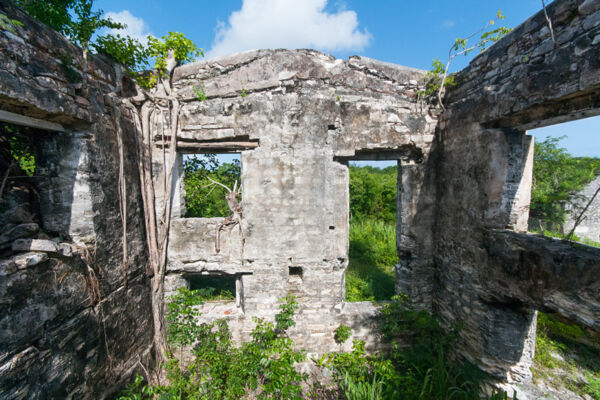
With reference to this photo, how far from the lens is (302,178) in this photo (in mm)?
3680

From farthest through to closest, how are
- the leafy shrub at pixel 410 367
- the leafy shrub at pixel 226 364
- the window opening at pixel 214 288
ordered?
the window opening at pixel 214 288 < the leafy shrub at pixel 410 367 < the leafy shrub at pixel 226 364

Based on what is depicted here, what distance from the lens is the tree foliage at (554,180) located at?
27.4 feet

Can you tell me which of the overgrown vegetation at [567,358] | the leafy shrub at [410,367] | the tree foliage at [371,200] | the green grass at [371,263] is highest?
the tree foliage at [371,200]

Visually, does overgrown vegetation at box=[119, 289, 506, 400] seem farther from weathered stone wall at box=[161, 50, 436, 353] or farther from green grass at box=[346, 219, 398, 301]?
green grass at box=[346, 219, 398, 301]

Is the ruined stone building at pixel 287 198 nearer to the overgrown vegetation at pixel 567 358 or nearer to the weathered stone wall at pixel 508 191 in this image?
the weathered stone wall at pixel 508 191

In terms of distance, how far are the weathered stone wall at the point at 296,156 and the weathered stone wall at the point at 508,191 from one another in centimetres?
58

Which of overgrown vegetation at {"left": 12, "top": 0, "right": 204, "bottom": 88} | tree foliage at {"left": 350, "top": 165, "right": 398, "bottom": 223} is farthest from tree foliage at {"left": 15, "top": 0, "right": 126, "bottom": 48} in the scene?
tree foliage at {"left": 350, "top": 165, "right": 398, "bottom": 223}

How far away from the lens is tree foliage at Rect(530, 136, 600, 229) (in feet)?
27.4

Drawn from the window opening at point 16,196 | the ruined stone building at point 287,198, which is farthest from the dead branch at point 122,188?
the window opening at point 16,196

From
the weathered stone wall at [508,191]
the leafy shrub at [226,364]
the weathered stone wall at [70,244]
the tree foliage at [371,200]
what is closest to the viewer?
the weathered stone wall at [70,244]

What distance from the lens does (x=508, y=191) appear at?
294 centimetres

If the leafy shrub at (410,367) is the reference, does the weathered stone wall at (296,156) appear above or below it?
above

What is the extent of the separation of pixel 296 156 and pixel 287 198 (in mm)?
662

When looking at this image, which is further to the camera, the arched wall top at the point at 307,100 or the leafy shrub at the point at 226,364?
the arched wall top at the point at 307,100
